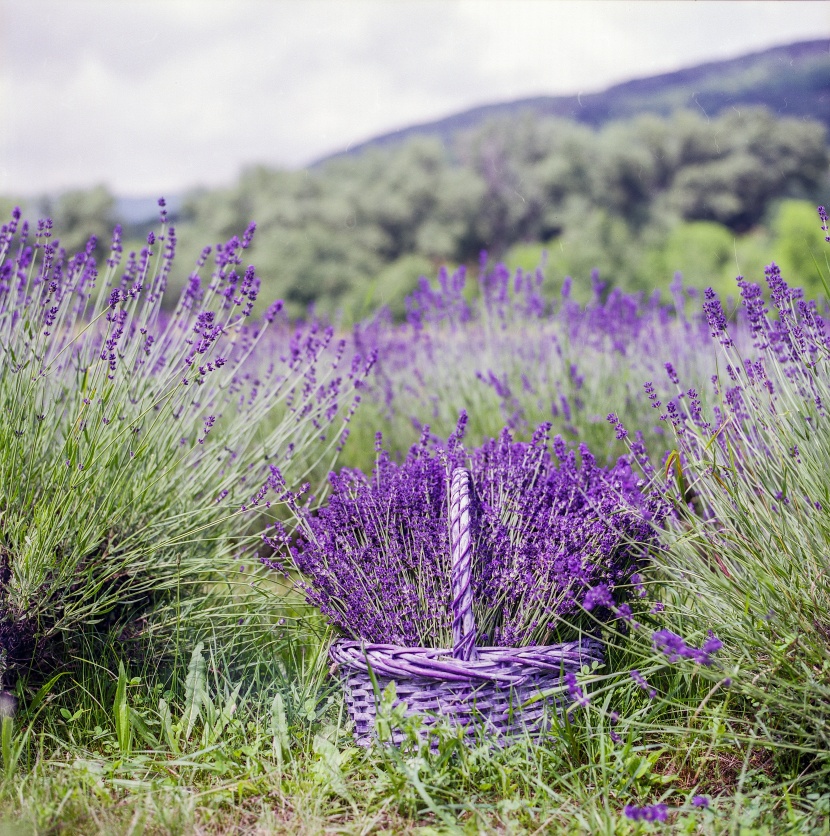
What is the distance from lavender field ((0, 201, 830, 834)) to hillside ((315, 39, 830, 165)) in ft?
74.3

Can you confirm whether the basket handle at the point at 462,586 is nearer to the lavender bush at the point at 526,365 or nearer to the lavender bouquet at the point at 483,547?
the lavender bouquet at the point at 483,547

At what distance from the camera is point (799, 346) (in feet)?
5.51

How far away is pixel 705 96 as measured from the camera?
29.0 meters

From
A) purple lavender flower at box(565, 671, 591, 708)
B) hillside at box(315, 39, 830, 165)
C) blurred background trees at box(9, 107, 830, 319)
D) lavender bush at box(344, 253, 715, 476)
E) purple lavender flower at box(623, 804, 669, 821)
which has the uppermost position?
hillside at box(315, 39, 830, 165)

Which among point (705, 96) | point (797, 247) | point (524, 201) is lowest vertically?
point (797, 247)

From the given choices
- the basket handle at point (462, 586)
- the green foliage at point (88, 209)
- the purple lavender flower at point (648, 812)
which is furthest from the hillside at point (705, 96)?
the purple lavender flower at point (648, 812)

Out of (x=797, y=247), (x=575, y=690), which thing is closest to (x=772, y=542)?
(x=575, y=690)

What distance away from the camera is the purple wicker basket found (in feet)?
4.85

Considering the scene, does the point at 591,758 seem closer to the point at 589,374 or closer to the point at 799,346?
the point at 799,346

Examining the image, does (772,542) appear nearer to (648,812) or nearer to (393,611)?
(648,812)

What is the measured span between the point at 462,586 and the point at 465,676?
0.18m

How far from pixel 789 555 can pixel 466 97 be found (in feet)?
120

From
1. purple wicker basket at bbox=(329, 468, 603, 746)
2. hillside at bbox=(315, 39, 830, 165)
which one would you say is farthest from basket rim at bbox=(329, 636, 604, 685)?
hillside at bbox=(315, 39, 830, 165)

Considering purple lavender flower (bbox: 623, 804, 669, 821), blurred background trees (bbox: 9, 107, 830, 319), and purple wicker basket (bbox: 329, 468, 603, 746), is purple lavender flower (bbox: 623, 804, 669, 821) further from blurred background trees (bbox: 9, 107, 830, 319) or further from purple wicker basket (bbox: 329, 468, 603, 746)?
blurred background trees (bbox: 9, 107, 830, 319)
